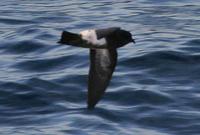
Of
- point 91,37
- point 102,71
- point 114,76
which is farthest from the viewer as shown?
point 114,76

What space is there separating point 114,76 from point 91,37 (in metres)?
4.10

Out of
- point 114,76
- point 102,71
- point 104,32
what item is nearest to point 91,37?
point 104,32

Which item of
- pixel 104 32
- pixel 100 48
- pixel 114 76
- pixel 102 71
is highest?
pixel 104 32

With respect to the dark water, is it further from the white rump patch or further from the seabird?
the white rump patch

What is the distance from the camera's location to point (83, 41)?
796cm

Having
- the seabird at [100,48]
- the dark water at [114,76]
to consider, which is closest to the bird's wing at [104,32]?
the seabird at [100,48]

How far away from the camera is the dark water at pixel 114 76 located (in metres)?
10.5

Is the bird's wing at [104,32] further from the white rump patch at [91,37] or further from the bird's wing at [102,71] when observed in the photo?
the bird's wing at [102,71]

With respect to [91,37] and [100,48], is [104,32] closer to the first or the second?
[100,48]

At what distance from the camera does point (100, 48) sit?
8.43m

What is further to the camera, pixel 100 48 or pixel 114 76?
pixel 114 76

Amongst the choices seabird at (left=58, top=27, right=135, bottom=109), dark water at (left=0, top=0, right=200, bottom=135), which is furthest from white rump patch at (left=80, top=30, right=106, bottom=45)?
dark water at (left=0, top=0, right=200, bottom=135)

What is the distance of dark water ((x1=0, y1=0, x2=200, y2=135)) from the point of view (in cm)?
1045

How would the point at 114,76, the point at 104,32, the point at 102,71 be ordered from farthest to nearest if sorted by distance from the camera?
1. the point at 114,76
2. the point at 102,71
3. the point at 104,32
